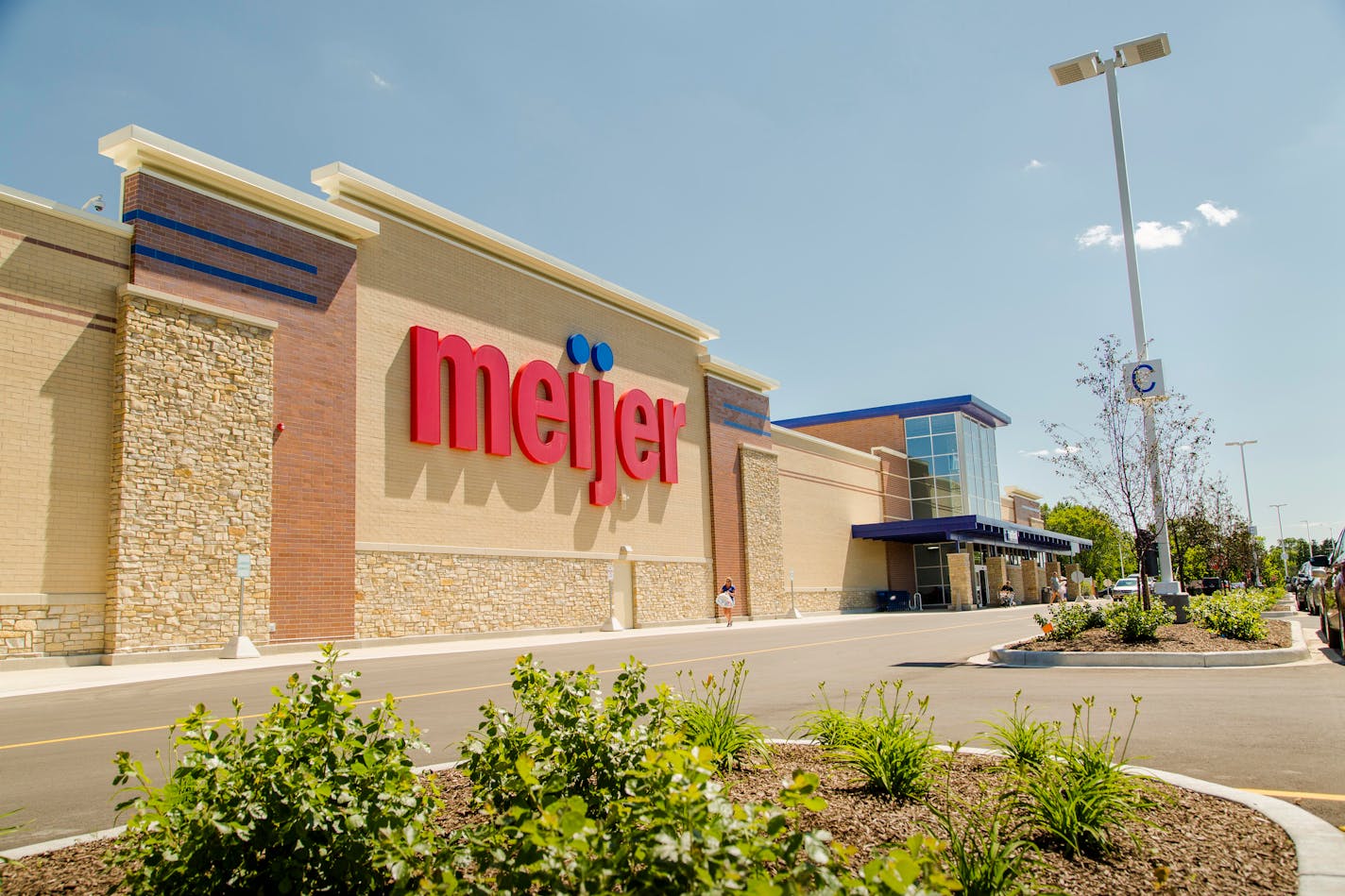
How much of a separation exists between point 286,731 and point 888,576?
5054 cm

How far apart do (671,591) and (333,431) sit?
14.7m

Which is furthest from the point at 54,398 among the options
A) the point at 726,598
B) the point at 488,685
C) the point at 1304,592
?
the point at 1304,592

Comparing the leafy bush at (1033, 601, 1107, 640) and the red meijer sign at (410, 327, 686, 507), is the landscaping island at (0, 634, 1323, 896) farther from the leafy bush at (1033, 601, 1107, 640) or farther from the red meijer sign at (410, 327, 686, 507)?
the red meijer sign at (410, 327, 686, 507)

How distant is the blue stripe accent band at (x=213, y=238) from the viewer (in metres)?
18.9

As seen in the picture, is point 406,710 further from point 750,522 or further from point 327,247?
point 750,522

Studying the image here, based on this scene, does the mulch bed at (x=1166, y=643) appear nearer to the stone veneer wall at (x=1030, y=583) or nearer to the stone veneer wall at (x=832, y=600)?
the stone veneer wall at (x=832, y=600)

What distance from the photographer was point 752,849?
251 centimetres

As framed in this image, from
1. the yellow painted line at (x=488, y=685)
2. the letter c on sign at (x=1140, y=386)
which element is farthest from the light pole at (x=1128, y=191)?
the yellow painted line at (x=488, y=685)

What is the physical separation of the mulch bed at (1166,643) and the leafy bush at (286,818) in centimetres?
1286

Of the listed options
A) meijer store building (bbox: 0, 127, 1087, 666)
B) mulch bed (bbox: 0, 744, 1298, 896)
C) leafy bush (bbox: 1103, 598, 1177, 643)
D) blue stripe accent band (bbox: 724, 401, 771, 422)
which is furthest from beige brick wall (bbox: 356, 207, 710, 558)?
mulch bed (bbox: 0, 744, 1298, 896)

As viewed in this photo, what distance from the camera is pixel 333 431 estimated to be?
860 inches

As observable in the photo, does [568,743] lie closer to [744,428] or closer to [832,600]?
[744,428]

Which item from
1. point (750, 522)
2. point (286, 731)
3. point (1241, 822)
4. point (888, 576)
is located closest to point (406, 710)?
point (286, 731)

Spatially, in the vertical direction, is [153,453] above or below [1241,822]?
above
